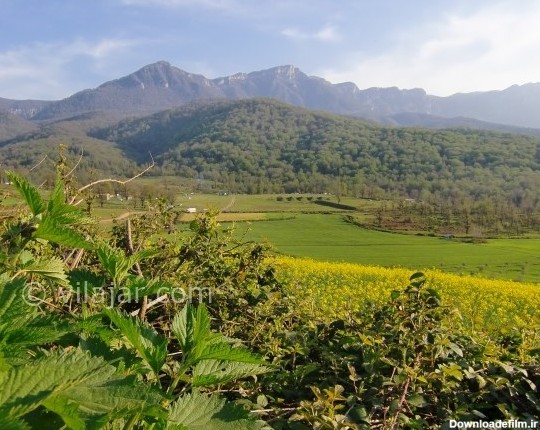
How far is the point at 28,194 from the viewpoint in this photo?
46.3 inches

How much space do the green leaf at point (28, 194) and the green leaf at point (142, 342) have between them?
1.20 feet

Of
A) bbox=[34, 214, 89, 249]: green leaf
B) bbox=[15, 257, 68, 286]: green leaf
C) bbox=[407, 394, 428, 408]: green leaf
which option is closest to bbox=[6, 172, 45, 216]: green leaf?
bbox=[34, 214, 89, 249]: green leaf

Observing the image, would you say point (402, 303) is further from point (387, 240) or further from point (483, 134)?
point (483, 134)

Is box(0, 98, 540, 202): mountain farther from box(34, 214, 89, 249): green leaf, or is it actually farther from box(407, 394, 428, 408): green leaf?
box(34, 214, 89, 249): green leaf

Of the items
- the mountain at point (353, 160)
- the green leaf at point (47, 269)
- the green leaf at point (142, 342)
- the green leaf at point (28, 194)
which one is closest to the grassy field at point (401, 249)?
the green leaf at point (47, 269)

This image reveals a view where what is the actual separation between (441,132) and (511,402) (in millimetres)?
172523

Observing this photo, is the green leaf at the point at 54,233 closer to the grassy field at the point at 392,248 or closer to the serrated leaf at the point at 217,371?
the serrated leaf at the point at 217,371

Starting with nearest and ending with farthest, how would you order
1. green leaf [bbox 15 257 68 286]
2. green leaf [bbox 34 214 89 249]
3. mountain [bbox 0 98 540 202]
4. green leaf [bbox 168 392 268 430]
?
1. green leaf [bbox 168 392 268 430]
2. green leaf [bbox 34 214 89 249]
3. green leaf [bbox 15 257 68 286]
4. mountain [bbox 0 98 540 202]

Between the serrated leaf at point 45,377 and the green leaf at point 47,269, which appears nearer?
the serrated leaf at point 45,377

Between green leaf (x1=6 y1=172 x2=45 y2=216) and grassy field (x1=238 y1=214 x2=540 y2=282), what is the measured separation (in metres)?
23.3

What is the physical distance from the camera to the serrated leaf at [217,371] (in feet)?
3.40

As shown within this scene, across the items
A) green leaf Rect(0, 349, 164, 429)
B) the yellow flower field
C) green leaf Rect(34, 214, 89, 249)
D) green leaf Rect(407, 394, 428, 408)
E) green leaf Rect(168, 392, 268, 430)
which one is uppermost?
green leaf Rect(34, 214, 89, 249)

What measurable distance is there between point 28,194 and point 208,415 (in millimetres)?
689

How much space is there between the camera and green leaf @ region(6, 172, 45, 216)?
117 centimetres
